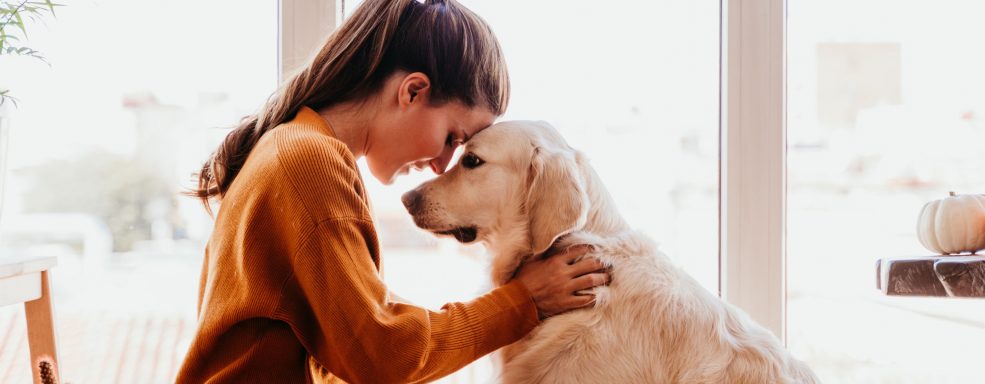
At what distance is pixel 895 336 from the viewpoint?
204 centimetres

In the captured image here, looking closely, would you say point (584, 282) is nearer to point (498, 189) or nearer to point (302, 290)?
point (498, 189)

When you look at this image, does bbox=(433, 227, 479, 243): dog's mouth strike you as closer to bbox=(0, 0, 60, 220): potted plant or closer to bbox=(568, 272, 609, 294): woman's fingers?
bbox=(568, 272, 609, 294): woman's fingers

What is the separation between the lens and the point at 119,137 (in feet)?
6.25

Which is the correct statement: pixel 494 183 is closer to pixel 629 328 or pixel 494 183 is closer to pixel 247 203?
pixel 629 328

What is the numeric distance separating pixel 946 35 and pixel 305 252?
1.98 meters

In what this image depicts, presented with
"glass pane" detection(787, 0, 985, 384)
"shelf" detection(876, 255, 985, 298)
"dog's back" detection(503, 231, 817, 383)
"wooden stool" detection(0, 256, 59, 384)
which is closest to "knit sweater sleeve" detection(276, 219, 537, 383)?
"dog's back" detection(503, 231, 817, 383)

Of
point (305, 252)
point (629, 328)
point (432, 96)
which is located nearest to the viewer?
point (305, 252)

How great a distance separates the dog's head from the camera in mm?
1333

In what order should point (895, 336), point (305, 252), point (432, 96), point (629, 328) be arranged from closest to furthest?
point (305, 252)
point (629, 328)
point (432, 96)
point (895, 336)

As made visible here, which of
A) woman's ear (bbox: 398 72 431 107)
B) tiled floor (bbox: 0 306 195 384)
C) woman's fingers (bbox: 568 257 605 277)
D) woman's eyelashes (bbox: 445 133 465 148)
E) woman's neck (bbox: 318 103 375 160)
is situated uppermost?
woman's ear (bbox: 398 72 431 107)

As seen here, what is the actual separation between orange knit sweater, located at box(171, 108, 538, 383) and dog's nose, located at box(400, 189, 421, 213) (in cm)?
28

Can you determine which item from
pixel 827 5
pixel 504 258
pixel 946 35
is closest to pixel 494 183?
pixel 504 258

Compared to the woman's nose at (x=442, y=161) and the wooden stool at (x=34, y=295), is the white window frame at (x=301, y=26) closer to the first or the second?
the woman's nose at (x=442, y=161)

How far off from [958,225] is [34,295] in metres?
2.00
